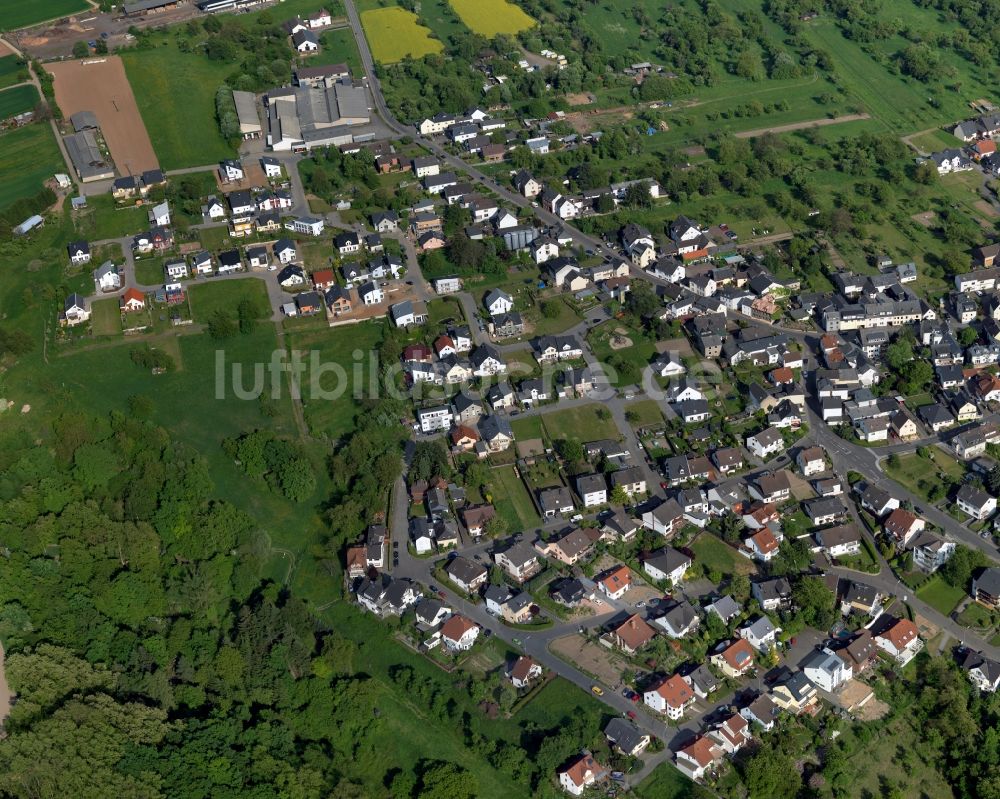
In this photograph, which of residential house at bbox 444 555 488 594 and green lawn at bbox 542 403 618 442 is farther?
green lawn at bbox 542 403 618 442

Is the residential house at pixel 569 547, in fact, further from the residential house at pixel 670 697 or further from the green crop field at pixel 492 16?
the green crop field at pixel 492 16

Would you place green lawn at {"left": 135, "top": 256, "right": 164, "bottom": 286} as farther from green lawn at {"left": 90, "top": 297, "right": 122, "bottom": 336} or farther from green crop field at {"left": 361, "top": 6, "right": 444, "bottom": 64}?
green crop field at {"left": 361, "top": 6, "right": 444, "bottom": 64}

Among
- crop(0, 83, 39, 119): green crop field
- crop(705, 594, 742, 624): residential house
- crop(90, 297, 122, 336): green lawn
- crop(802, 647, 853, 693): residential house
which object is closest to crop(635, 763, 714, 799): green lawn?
crop(802, 647, 853, 693): residential house

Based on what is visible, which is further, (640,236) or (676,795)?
(640,236)

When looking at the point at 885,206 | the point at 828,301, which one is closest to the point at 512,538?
the point at 828,301

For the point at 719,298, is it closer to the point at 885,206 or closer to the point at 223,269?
the point at 885,206

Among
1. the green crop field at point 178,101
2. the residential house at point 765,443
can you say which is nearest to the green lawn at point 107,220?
the green crop field at point 178,101
